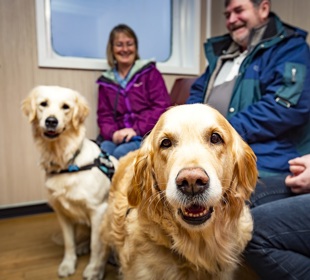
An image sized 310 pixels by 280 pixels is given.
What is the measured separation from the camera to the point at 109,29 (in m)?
2.66

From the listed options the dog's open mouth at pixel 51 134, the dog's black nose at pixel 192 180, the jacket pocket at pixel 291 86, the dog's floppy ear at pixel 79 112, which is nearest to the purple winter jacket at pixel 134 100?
the dog's floppy ear at pixel 79 112

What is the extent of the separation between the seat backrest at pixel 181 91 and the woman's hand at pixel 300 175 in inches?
50.1

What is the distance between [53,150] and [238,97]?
1032 mm

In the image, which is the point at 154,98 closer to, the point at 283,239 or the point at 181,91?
the point at 181,91

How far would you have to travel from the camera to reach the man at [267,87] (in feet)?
4.31

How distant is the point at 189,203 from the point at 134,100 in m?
1.58

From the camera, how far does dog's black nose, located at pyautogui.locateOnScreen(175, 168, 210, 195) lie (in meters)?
0.71

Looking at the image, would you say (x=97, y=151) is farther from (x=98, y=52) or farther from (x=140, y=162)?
(x=98, y=52)

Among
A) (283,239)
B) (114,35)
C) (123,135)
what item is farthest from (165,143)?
(114,35)

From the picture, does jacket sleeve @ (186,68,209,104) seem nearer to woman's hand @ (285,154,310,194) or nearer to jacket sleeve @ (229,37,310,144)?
jacket sleeve @ (229,37,310,144)

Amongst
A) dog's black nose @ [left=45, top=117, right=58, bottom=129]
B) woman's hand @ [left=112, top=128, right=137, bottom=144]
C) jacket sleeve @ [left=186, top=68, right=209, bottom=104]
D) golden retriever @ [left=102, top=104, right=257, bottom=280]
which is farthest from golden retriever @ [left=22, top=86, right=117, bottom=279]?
jacket sleeve @ [left=186, top=68, right=209, bottom=104]

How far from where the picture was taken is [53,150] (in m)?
1.57

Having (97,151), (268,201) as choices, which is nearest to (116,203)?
(97,151)

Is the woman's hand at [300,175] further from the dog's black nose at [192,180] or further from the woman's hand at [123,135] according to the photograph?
the woman's hand at [123,135]
